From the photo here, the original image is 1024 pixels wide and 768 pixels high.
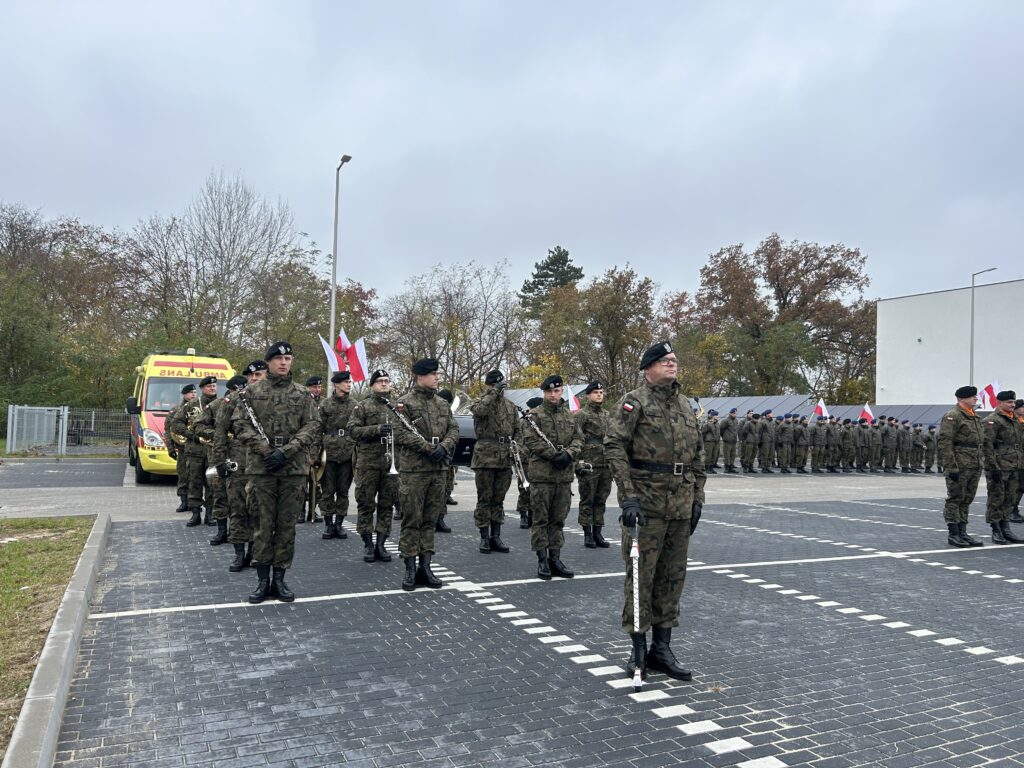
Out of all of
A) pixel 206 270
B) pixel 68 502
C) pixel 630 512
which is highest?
pixel 206 270

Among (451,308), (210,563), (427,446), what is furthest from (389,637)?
(451,308)

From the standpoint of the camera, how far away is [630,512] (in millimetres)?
4988

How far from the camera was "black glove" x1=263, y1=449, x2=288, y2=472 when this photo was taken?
22.5 ft

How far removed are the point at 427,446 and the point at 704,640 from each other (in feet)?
9.87

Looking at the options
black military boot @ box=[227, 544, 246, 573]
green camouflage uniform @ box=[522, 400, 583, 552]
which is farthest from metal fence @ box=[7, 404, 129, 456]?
green camouflage uniform @ box=[522, 400, 583, 552]

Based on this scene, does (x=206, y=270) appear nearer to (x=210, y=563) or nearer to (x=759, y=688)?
(x=210, y=563)

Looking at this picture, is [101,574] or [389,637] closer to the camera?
[389,637]

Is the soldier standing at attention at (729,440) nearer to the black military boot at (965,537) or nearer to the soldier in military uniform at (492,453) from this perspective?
the black military boot at (965,537)

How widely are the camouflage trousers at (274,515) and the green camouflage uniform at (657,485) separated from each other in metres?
3.15

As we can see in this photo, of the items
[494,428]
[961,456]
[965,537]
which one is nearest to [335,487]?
[494,428]

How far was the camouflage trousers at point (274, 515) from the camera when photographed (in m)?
6.98

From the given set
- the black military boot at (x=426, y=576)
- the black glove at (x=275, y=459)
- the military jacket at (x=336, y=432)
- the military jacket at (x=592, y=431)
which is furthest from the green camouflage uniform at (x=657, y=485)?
the military jacket at (x=336, y=432)

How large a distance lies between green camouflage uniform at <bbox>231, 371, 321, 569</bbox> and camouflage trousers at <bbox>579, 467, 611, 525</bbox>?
384cm

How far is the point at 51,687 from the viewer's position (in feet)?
14.3
